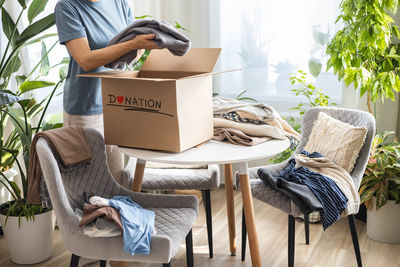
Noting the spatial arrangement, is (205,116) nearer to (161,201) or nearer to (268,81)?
(161,201)

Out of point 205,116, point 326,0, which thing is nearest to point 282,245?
point 205,116

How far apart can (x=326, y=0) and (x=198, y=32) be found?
0.97 m

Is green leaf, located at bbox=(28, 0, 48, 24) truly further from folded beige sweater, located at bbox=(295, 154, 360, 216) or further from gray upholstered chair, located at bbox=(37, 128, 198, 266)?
folded beige sweater, located at bbox=(295, 154, 360, 216)

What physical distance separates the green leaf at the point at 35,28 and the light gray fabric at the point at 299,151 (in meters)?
1.28

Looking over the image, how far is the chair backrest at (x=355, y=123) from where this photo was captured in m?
2.31

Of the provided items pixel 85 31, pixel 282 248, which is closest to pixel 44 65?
pixel 85 31

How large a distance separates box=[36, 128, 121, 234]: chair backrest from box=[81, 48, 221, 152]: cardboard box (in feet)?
0.35

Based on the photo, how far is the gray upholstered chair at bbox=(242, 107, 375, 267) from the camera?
7.08 feet

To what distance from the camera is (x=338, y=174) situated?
2.26 metres

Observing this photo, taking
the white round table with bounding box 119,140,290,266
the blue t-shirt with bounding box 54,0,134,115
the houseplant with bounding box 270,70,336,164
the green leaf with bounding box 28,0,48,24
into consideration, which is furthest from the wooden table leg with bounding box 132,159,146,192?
the houseplant with bounding box 270,70,336,164

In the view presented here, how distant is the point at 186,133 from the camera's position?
73.7 inches

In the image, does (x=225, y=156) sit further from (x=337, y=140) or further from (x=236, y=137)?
(x=337, y=140)

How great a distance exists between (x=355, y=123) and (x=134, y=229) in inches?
52.2

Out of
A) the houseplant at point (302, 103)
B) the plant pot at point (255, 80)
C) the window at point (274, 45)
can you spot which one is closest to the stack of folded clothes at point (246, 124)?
the houseplant at point (302, 103)
